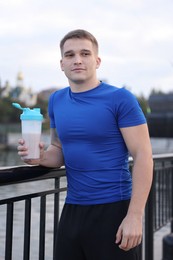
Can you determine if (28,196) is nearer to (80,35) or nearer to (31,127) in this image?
(31,127)

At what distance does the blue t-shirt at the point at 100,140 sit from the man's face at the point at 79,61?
0.21 feet

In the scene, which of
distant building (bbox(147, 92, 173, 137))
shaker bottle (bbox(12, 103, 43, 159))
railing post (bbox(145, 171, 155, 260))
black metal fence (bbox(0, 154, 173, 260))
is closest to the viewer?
shaker bottle (bbox(12, 103, 43, 159))

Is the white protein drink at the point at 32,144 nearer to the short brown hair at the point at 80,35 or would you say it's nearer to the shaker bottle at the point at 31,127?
the shaker bottle at the point at 31,127

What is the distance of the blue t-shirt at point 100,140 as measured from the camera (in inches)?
71.9

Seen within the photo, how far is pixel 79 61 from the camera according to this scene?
1.87m

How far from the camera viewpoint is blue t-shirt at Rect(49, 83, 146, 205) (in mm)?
1826

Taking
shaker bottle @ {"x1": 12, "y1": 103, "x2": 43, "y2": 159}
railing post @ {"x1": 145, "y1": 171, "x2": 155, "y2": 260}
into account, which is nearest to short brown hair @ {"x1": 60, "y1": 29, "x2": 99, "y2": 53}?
shaker bottle @ {"x1": 12, "y1": 103, "x2": 43, "y2": 159}

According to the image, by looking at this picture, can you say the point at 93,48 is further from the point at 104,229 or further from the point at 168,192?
the point at 168,192

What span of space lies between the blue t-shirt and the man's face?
0.06 m

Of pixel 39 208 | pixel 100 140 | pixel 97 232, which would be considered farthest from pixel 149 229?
pixel 100 140

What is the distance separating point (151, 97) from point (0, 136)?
1113 inches

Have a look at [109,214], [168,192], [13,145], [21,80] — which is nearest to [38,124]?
[109,214]

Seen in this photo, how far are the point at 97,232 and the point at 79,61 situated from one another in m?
0.68

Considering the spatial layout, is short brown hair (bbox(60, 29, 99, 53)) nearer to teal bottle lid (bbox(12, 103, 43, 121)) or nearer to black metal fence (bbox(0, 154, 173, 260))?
teal bottle lid (bbox(12, 103, 43, 121))
